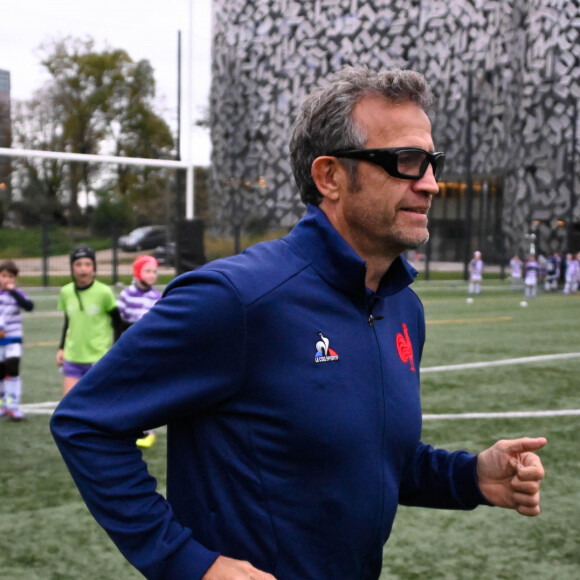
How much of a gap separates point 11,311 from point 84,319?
1408 millimetres

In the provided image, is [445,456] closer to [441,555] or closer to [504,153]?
[441,555]

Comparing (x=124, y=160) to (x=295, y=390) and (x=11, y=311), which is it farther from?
(x=295, y=390)

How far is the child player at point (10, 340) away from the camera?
26.6 feet

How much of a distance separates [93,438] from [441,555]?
135 inches

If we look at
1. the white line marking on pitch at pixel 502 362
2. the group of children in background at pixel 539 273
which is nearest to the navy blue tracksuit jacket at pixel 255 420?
the white line marking on pitch at pixel 502 362

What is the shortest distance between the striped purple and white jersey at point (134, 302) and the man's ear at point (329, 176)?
17.3 ft

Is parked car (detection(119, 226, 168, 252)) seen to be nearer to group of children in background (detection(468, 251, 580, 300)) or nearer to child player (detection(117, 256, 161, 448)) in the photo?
group of children in background (detection(468, 251, 580, 300))

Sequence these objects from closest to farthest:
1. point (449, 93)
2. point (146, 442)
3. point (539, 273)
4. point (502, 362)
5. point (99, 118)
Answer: point (146, 442) → point (502, 362) → point (539, 273) → point (99, 118) → point (449, 93)

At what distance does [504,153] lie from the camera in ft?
167

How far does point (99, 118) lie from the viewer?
46594mm

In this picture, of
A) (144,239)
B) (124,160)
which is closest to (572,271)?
(144,239)

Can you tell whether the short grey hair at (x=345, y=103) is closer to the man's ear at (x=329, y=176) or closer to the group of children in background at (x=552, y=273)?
the man's ear at (x=329, y=176)

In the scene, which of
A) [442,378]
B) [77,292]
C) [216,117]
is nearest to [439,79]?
[216,117]

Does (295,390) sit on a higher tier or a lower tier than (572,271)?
higher
